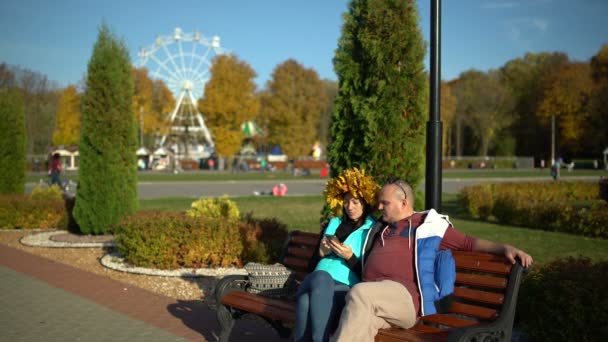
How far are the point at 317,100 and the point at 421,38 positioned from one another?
207 ft

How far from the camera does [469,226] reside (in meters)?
15.2

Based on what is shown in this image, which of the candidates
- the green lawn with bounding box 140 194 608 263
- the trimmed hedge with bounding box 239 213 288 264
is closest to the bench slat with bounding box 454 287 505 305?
the trimmed hedge with bounding box 239 213 288 264

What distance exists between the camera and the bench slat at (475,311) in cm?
388

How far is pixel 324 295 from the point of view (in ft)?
14.0

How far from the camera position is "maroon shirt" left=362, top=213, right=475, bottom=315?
4.25 m

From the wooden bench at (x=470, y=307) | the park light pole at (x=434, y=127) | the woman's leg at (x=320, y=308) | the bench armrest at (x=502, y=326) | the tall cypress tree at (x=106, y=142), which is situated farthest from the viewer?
the tall cypress tree at (x=106, y=142)

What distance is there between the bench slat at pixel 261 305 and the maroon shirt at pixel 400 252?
2.25 ft

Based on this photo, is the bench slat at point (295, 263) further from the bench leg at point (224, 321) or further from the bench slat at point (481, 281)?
the bench slat at point (481, 281)

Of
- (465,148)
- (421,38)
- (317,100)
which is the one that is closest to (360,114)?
(421,38)

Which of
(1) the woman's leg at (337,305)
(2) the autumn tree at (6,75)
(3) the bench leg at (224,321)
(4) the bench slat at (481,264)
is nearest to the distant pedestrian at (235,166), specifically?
(2) the autumn tree at (6,75)

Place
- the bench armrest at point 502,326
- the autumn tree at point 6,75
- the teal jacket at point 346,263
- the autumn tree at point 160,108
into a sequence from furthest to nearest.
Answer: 1. the autumn tree at point 160,108
2. the autumn tree at point 6,75
3. the teal jacket at point 346,263
4. the bench armrest at point 502,326

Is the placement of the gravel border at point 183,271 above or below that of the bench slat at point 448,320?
below

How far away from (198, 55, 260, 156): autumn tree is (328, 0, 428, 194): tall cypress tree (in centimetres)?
5154

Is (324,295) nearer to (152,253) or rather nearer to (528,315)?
(528,315)
